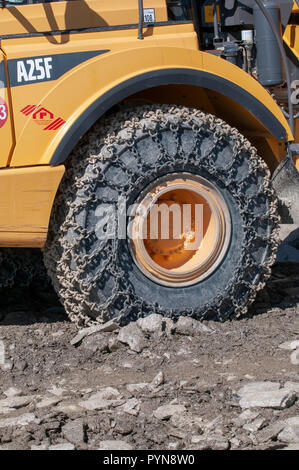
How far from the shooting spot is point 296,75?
578 centimetres

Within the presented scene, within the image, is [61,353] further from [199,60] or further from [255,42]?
[255,42]

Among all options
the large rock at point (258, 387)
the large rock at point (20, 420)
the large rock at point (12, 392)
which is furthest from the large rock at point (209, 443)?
the large rock at point (12, 392)

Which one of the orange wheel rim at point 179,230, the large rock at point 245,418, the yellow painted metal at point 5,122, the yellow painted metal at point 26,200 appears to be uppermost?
the yellow painted metal at point 5,122

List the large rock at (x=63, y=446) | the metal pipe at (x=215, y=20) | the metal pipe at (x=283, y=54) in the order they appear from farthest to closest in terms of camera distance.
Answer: the metal pipe at (x=215, y=20) → the metal pipe at (x=283, y=54) → the large rock at (x=63, y=446)

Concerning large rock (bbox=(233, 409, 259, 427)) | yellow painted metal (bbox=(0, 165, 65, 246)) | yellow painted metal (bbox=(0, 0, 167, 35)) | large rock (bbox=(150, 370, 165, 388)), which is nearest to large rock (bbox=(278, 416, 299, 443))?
large rock (bbox=(233, 409, 259, 427))

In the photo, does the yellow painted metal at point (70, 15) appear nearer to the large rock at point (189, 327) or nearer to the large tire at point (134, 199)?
the large tire at point (134, 199)

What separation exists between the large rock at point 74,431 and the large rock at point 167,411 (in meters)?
0.35

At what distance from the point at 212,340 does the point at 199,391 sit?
28.2 inches

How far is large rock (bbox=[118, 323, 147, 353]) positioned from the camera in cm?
477

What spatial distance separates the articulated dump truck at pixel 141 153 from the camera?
4.64 meters

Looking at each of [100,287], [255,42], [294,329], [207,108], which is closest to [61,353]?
[100,287]

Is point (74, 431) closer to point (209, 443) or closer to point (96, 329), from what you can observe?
point (209, 443)

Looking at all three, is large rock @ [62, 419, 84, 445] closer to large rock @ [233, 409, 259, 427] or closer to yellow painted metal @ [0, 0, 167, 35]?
large rock @ [233, 409, 259, 427]

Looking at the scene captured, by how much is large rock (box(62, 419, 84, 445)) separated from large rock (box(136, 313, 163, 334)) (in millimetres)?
1085
